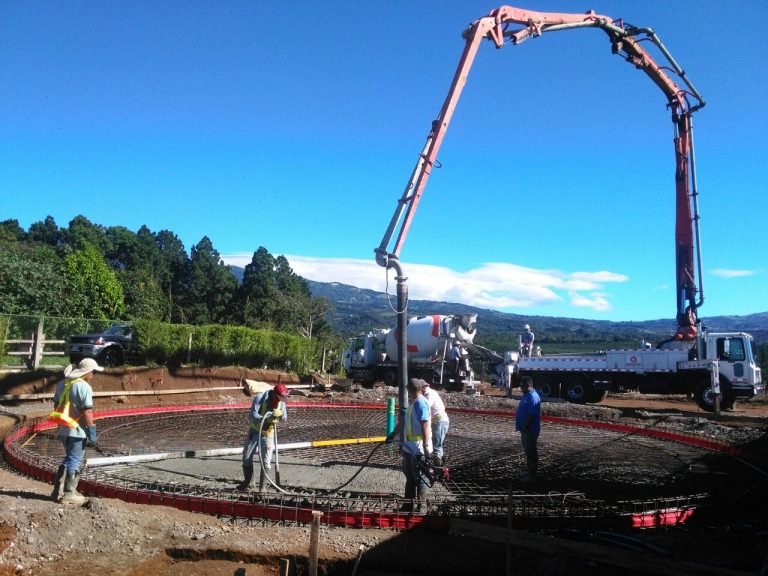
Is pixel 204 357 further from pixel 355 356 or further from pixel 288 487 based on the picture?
pixel 288 487

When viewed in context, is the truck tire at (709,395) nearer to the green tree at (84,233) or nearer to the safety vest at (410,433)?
the safety vest at (410,433)

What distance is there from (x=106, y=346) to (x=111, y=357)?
0.41 meters

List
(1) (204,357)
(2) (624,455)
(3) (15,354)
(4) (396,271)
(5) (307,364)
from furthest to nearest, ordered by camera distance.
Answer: (5) (307,364), (1) (204,357), (3) (15,354), (2) (624,455), (4) (396,271)

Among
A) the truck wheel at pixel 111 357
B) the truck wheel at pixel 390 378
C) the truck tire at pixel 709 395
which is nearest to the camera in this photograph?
the truck tire at pixel 709 395

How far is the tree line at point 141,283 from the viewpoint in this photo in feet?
90.2

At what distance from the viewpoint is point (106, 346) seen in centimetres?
1858

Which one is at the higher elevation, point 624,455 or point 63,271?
point 63,271

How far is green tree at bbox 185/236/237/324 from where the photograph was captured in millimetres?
56406

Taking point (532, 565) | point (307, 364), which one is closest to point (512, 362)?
point (307, 364)

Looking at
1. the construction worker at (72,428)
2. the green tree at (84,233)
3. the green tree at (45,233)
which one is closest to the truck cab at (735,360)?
the construction worker at (72,428)

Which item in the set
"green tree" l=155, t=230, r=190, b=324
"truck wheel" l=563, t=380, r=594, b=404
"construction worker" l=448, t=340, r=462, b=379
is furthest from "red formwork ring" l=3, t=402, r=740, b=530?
"green tree" l=155, t=230, r=190, b=324

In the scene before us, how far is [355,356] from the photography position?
80.7ft

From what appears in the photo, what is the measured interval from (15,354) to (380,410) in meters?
9.62

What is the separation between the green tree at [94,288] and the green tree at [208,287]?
13.7m
